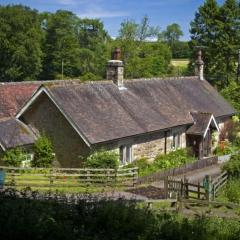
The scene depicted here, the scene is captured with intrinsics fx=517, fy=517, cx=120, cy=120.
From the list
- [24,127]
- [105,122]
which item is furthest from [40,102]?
[105,122]

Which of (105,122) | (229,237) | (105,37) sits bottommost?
(229,237)

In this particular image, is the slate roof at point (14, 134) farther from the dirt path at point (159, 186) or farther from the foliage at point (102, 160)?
the dirt path at point (159, 186)

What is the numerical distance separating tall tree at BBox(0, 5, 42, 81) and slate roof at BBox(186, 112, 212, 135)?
1762 inches

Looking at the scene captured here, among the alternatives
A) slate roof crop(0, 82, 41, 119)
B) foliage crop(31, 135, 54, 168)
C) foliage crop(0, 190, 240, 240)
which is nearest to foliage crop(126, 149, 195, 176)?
foliage crop(31, 135, 54, 168)

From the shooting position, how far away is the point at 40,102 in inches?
1277

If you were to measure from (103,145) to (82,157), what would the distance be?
1.43m

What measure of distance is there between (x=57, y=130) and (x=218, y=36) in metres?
45.4

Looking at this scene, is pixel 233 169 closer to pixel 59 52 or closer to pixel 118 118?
pixel 118 118

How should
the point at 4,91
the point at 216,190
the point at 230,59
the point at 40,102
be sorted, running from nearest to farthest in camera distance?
the point at 216,190
the point at 40,102
the point at 4,91
the point at 230,59

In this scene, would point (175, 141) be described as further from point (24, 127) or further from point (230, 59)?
point (230, 59)

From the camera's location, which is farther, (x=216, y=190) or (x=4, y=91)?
(x=4, y=91)

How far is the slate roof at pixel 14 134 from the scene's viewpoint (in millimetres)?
30719

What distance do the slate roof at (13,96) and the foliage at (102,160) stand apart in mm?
10418

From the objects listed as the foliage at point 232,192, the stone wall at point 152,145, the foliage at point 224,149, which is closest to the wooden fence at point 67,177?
the stone wall at point 152,145
